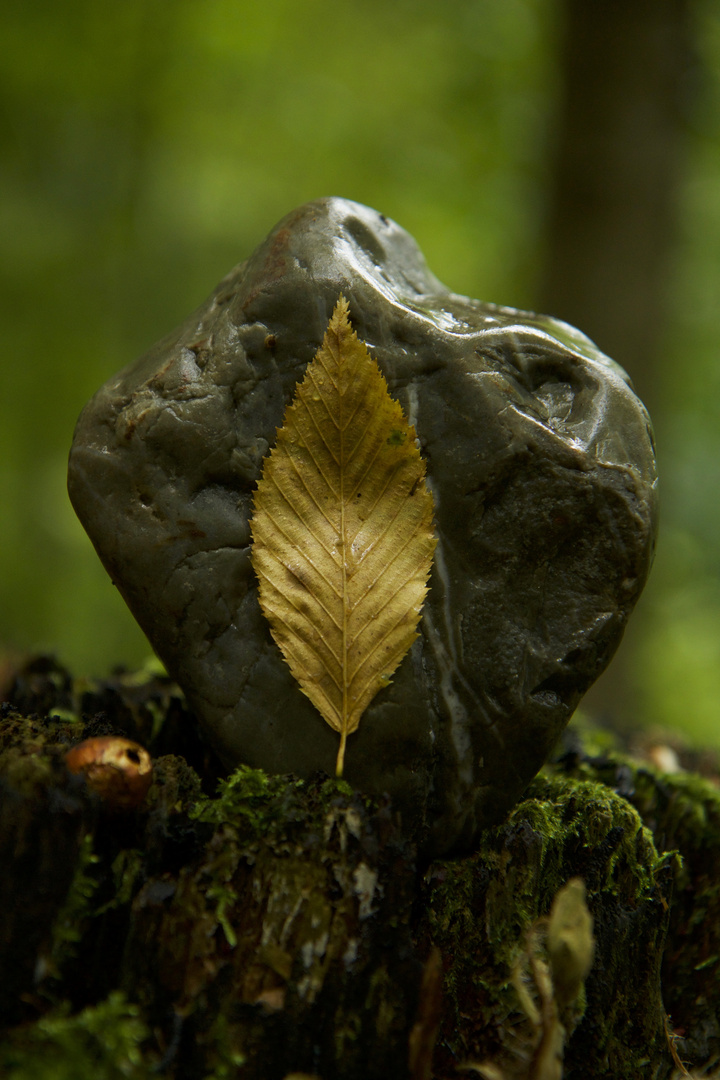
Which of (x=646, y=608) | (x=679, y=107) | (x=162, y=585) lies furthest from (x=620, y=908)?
(x=679, y=107)

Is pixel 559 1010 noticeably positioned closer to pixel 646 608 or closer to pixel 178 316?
pixel 646 608

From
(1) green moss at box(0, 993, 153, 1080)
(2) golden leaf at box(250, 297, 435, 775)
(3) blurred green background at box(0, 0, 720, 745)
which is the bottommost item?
(1) green moss at box(0, 993, 153, 1080)

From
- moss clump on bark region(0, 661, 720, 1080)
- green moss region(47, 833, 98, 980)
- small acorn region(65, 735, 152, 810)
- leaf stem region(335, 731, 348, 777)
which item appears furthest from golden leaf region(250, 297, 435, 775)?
green moss region(47, 833, 98, 980)

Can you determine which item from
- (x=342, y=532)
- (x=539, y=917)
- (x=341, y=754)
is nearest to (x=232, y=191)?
(x=342, y=532)

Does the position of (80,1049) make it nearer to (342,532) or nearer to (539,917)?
(539,917)

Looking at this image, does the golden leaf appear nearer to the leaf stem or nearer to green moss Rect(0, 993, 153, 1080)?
the leaf stem

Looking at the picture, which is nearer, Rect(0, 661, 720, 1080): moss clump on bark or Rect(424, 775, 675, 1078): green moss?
Rect(0, 661, 720, 1080): moss clump on bark

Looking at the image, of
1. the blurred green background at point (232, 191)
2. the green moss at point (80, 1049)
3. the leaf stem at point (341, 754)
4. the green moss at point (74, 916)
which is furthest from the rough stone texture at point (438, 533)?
the blurred green background at point (232, 191)

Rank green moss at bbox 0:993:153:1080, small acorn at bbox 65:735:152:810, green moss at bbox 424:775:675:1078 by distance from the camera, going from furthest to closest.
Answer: green moss at bbox 424:775:675:1078, small acorn at bbox 65:735:152:810, green moss at bbox 0:993:153:1080

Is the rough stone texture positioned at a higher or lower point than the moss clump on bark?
higher

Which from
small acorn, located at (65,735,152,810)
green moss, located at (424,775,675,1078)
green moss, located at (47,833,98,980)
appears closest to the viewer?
green moss, located at (47,833,98,980)
